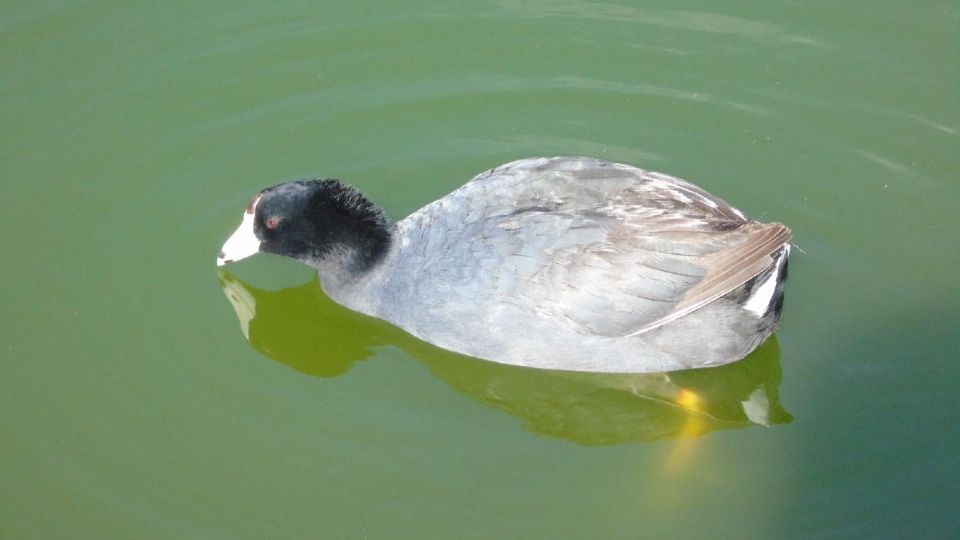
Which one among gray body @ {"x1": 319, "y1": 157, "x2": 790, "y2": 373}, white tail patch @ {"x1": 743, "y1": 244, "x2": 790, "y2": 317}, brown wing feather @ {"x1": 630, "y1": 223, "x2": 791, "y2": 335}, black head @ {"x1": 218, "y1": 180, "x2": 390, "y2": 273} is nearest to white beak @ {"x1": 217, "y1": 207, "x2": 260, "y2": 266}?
black head @ {"x1": 218, "y1": 180, "x2": 390, "y2": 273}

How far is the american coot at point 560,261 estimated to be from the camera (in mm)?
4691

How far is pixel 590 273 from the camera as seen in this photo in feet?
15.4

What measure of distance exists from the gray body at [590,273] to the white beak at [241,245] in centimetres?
73

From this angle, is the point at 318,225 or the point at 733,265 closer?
the point at 733,265

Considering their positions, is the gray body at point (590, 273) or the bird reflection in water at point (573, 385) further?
the bird reflection in water at point (573, 385)

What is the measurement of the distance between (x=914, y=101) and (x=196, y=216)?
409 centimetres

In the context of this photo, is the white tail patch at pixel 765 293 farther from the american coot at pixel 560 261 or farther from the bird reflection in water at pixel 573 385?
the bird reflection in water at pixel 573 385

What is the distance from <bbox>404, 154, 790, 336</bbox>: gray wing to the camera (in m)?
4.68

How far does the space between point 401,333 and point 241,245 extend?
0.88m

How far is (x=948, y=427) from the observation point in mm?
4840

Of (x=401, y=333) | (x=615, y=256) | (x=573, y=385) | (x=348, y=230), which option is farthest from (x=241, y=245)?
(x=615, y=256)

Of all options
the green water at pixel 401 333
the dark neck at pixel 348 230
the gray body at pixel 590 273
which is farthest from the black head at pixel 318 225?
the green water at pixel 401 333

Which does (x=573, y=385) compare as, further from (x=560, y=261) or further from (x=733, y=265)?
(x=733, y=265)

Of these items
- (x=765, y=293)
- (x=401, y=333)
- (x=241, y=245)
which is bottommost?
(x=401, y=333)
